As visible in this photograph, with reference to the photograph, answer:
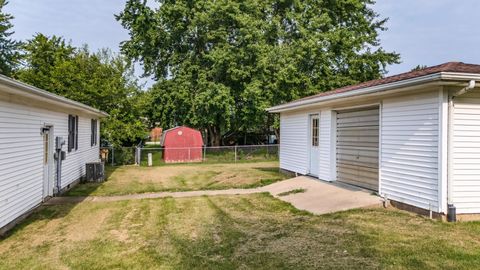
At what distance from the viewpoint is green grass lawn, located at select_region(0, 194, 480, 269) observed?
4.77 meters

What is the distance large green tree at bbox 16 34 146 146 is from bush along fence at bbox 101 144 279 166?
915mm

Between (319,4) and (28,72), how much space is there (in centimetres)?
2077

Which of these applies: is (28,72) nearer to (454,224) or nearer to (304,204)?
(304,204)

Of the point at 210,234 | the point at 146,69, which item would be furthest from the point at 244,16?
the point at 210,234

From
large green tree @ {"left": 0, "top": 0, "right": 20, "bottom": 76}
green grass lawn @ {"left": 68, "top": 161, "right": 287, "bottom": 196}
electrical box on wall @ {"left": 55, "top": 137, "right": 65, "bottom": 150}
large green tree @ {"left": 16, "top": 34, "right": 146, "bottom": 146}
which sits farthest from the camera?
large green tree @ {"left": 0, "top": 0, "right": 20, "bottom": 76}

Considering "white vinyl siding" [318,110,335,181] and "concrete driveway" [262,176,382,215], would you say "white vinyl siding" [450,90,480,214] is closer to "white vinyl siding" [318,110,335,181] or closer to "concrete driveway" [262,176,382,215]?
"concrete driveway" [262,176,382,215]

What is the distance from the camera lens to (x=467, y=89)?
6215mm

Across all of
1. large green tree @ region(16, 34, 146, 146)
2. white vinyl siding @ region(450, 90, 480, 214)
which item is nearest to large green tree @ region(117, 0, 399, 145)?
large green tree @ region(16, 34, 146, 146)

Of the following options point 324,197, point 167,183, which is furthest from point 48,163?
point 324,197

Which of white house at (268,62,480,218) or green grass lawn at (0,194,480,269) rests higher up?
white house at (268,62,480,218)

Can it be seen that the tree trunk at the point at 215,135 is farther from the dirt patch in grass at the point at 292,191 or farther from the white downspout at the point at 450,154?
the white downspout at the point at 450,154

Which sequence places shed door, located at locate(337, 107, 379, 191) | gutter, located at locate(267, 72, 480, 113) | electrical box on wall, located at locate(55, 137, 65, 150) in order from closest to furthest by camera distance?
A: gutter, located at locate(267, 72, 480, 113) → shed door, located at locate(337, 107, 379, 191) → electrical box on wall, located at locate(55, 137, 65, 150)

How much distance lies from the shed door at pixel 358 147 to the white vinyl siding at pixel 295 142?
6.56ft

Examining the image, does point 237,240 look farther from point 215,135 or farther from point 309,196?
point 215,135
